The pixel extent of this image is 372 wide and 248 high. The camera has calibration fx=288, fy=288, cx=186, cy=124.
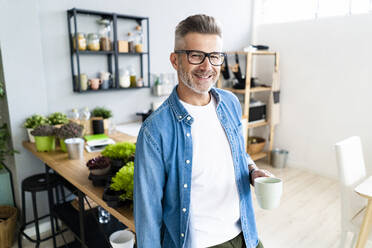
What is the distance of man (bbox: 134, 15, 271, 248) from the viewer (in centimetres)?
96

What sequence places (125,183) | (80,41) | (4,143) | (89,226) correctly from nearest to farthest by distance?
(125,183) < (89,226) < (4,143) < (80,41)

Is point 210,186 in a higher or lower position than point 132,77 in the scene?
lower

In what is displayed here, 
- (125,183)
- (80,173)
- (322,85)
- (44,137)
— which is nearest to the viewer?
(125,183)

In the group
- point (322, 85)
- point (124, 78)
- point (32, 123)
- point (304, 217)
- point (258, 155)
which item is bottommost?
point (304, 217)

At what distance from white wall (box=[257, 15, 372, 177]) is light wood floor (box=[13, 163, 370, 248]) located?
468 mm

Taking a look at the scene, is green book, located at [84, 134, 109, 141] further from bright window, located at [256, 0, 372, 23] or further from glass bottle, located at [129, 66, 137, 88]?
bright window, located at [256, 0, 372, 23]

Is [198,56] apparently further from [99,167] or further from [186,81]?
[99,167]

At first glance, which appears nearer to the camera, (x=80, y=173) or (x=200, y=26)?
(x=200, y=26)

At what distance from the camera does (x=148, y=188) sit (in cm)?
95

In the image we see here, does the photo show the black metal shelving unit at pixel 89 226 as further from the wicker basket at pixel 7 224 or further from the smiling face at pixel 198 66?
the smiling face at pixel 198 66

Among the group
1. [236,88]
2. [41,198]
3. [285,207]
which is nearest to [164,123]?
[41,198]

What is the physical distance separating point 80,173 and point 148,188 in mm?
913

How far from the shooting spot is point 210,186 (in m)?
1.04

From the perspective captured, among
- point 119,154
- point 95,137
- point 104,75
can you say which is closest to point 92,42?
point 104,75
